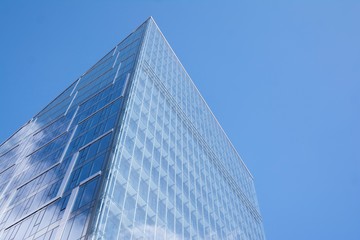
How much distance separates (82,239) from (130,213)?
5576 millimetres

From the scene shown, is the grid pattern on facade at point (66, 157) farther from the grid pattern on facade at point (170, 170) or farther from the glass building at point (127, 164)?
the grid pattern on facade at point (170, 170)

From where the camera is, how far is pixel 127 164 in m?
36.1

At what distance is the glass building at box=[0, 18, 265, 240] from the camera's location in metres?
32.6

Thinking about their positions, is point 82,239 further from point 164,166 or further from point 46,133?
point 46,133

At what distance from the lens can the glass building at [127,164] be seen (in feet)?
107

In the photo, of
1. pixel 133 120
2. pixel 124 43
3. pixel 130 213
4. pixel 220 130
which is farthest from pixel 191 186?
pixel 220 130

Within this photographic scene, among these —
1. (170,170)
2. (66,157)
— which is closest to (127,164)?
(170,170)

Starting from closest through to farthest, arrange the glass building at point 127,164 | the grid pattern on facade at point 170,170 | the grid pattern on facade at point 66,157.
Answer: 1. the glass building at point 127,164
2. the grid pattern on facade at point 66,157
3. the grid pattern on facade at point 170,170

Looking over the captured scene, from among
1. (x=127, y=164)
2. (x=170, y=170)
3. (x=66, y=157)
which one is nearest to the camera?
(x=127, y=164)

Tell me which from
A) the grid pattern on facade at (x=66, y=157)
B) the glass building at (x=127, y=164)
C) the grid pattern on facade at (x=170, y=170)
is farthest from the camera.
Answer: the grid pattern on facade at (x=170, y=170)

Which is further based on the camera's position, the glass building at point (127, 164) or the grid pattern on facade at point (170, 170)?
the grid pattern on facade at point (170, 170)

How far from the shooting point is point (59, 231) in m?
30.4

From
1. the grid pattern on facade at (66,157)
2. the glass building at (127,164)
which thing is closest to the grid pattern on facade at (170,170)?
the glass building at (127,164)

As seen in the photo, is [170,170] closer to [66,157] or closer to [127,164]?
[127,164]
